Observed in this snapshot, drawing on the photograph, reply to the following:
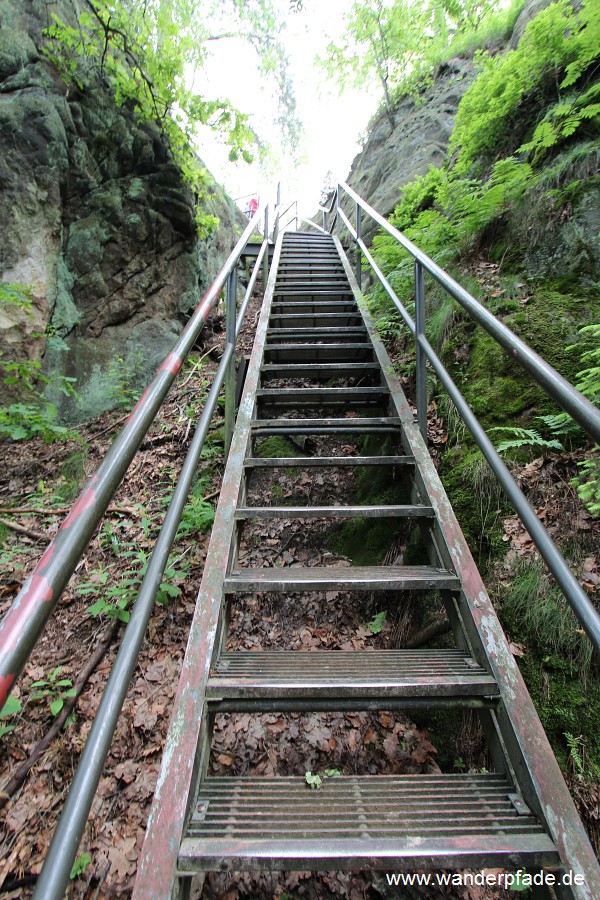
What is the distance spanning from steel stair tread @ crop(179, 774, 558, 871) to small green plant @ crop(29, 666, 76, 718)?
1200 millimetres

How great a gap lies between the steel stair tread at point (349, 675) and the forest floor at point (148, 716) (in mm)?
393

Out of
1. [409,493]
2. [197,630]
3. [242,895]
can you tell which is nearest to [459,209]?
[409,493]

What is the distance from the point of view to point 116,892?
1.45 meters

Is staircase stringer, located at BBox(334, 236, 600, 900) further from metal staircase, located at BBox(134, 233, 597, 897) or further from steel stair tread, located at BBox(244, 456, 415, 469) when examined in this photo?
steel stair tread, located at BBox(244, 456, 415, 469)

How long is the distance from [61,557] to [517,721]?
1321 millimetres

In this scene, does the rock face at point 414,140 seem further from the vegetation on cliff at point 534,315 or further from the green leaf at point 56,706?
the green leaf at point 56,706

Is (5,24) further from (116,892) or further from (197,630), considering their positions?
(116,892)

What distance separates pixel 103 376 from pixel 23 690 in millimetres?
3862

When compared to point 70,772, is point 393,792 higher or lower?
higher

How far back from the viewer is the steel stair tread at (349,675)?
4.33 ft

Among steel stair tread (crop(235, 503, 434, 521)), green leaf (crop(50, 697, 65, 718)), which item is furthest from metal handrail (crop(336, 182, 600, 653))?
green leaf (crop(50, 697, 65, 718))

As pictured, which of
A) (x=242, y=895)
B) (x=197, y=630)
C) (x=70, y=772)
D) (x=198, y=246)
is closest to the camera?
(x=242, y=895)

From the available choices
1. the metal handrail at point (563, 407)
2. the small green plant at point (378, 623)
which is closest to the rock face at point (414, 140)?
the metal handrail at point (563, 407)

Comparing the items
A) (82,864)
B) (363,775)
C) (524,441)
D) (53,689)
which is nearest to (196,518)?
(53,689)
